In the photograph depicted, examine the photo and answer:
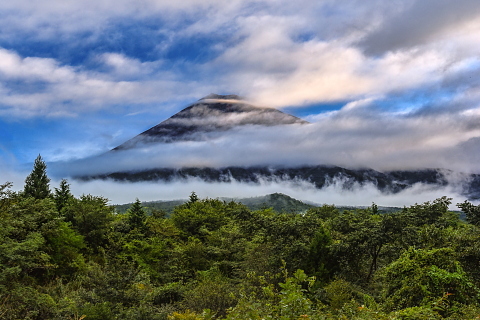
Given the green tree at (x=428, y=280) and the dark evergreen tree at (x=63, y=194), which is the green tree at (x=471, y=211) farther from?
the dark evergreen tree at (x=63, y=194)

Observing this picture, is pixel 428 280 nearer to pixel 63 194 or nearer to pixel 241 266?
pixel 241 266

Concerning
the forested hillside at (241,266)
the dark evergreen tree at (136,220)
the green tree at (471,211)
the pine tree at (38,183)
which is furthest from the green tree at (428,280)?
the pine tree at (38,183)

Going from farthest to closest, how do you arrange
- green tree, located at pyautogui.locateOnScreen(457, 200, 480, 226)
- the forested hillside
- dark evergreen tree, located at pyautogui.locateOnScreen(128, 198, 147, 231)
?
dark evergreen tree, located at pyautogui.locateOnScreen(128, 198, 147, 231) < green tree, located at pyautogui.locateOnScreen(457, 200, 480, 226) < the forested hillside

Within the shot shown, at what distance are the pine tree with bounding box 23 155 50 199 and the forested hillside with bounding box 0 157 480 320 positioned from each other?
0.16m

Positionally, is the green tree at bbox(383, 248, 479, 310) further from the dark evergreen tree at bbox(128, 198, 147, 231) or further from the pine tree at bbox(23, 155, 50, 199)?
the pine tree at bbox(23, 155, 50, 199)

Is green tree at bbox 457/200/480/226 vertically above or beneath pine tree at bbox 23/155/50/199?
beneath

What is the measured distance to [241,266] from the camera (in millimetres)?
28312

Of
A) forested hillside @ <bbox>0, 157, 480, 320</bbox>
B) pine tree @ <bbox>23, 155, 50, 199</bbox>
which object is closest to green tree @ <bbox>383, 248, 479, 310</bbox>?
forested hillside @ <bbox>0, 157, 480, 320</bbox>

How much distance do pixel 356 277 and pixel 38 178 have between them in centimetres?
3868

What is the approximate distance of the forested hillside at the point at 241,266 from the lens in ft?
34.8

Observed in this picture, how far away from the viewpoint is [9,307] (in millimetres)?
14711

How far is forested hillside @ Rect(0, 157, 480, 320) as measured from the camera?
10.6 m

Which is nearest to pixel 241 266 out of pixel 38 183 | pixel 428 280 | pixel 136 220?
pixel 136 220

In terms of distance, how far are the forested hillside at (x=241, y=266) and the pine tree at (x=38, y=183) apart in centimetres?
16
